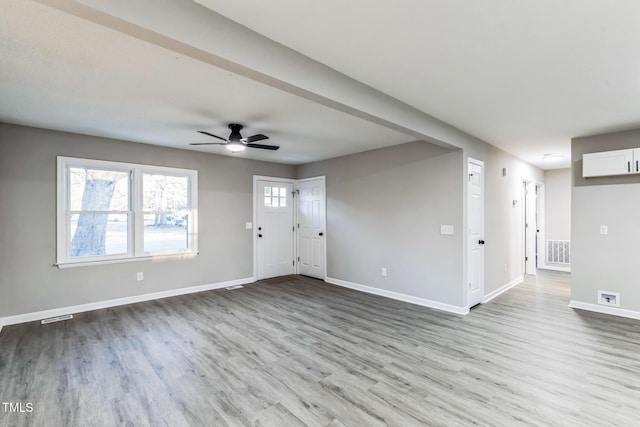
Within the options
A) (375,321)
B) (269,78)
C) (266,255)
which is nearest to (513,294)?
(375,321)

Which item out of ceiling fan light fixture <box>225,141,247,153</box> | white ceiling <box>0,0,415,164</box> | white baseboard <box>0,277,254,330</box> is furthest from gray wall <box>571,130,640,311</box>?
white baseboard <box>0,277,254,330</box>

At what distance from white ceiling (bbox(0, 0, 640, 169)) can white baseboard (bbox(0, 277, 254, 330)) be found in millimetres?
2469

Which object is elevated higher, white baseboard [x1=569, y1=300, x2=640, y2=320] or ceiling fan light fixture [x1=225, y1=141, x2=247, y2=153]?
ceiling fan light fixture [x1=225, y1=141, x2=247, y2=153]

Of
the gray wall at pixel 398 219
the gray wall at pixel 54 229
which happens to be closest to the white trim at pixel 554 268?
the gray wall at pixel 398 219

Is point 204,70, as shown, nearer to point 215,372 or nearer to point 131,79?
point 131,79

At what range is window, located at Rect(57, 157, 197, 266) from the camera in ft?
13.5

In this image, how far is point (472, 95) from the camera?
278cm

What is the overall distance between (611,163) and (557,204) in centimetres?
373

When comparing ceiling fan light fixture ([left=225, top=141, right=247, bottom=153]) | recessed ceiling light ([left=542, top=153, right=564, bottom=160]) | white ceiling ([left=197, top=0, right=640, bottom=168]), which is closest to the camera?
white ceiling ([left=197, top=0, right=640, bottom=168])

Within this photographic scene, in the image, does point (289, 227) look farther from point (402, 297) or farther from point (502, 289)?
point (502, 289)

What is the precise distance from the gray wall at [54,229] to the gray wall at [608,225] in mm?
5708

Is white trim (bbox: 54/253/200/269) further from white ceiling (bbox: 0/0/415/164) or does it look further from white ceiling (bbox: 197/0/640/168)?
white ceiling (bbox: 197/0/640/168)

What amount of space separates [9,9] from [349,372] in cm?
338

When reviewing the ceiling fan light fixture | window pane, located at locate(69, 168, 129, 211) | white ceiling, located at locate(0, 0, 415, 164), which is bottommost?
window pane, located at locate(69, 168, 129, 211)
